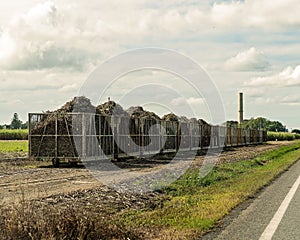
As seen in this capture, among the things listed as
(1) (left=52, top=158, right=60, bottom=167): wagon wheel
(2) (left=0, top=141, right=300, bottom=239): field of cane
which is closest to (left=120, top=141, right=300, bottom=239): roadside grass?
(2) (left=0, top=141, right=300, bottom=239): field of cane

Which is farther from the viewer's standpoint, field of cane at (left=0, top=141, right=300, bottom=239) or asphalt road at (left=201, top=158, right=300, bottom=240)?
asphalt road at (left=201, top=158, right=300, bottom=240)

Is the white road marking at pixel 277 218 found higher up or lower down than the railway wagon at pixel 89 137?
lower down

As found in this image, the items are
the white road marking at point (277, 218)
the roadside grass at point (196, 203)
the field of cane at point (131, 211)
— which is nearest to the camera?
the field of cane at point (131, 211)

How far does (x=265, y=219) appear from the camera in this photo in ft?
37.9

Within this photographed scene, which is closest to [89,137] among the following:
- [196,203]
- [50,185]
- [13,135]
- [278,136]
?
[50,185]

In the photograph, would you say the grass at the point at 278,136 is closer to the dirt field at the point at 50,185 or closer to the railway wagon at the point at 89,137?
the railway wagon at the point at 89,137

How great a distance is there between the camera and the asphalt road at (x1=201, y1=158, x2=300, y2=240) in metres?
9.86

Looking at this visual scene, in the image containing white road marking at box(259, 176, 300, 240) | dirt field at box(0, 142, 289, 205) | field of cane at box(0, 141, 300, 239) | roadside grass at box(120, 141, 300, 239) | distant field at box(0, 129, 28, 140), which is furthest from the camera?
distant field at box(0, 129, 28, 140)

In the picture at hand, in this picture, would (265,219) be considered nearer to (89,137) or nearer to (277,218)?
(277,218)

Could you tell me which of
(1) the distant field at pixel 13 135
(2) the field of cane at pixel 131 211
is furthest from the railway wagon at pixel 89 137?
(1) the distant field at pixel 13 135

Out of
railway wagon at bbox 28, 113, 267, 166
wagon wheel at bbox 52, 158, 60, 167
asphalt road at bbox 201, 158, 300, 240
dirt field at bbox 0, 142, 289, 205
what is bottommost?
asphalt road at bbox 201, 158, 300, 240

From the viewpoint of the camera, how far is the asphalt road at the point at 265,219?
9859 millimetres

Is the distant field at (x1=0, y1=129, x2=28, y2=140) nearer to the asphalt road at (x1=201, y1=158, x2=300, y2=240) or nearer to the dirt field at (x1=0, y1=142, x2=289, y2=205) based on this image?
the dirt field at (x1=0, y1=142, x2=289, y2=205)

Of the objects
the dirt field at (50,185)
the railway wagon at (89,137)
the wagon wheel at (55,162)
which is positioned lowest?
the dirt field at (50,185)
